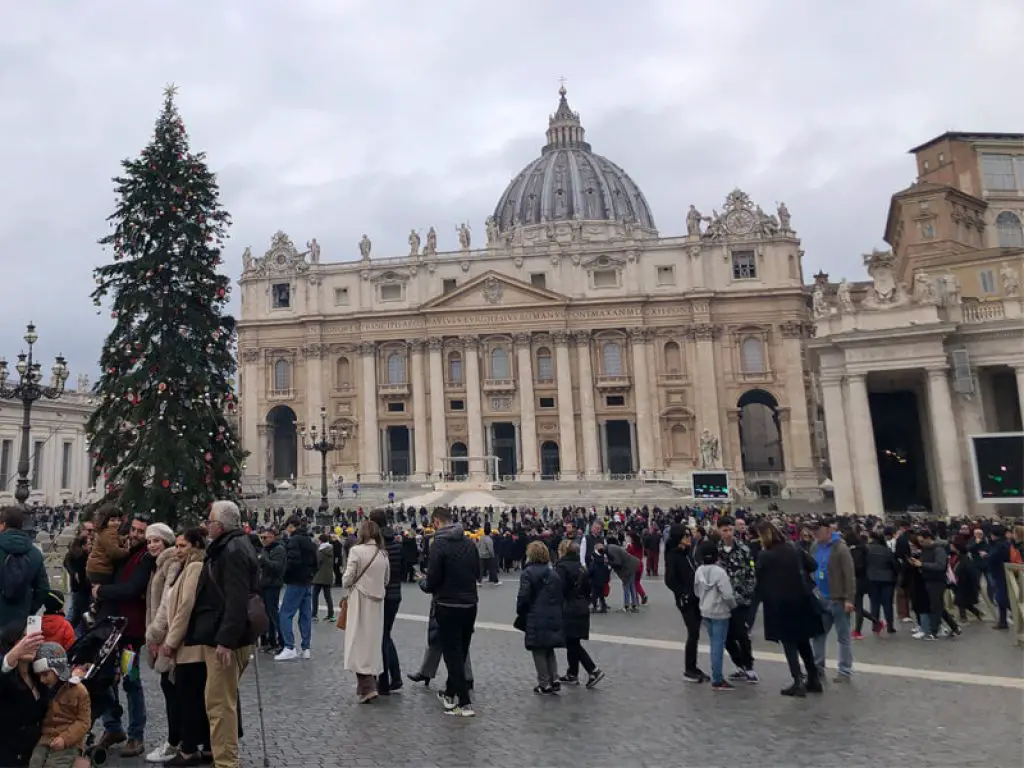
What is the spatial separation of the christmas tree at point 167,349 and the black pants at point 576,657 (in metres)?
11.4

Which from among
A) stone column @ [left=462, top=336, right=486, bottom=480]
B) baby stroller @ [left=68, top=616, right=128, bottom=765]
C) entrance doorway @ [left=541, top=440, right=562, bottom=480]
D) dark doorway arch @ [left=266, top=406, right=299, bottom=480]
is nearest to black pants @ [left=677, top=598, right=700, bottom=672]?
baby stroller @ [left=68, top=616, right=128, bottom=765]

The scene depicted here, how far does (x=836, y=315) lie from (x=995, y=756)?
2133 cm

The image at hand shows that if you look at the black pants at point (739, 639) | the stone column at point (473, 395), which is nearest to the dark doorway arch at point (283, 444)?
the stone column at point (473, 395)

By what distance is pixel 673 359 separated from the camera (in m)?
55.4

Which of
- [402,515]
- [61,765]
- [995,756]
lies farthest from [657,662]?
[402,515]

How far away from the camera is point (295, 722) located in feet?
20.6

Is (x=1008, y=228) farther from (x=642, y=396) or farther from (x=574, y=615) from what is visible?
(x=574, y=615)

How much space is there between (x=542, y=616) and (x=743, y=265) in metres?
52.2

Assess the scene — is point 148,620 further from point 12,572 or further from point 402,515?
point 402,515

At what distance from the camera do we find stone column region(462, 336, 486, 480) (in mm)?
54906

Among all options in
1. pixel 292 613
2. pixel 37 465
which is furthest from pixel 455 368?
pixel 292 613

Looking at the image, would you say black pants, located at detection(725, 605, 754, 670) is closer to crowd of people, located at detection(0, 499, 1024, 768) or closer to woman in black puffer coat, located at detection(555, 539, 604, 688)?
crowd of people, located at detection(0, 499, 1024, 768)

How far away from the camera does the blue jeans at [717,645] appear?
722 cm

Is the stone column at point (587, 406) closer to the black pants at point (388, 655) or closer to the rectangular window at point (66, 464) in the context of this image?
the rectangular window at point (66, 464)
